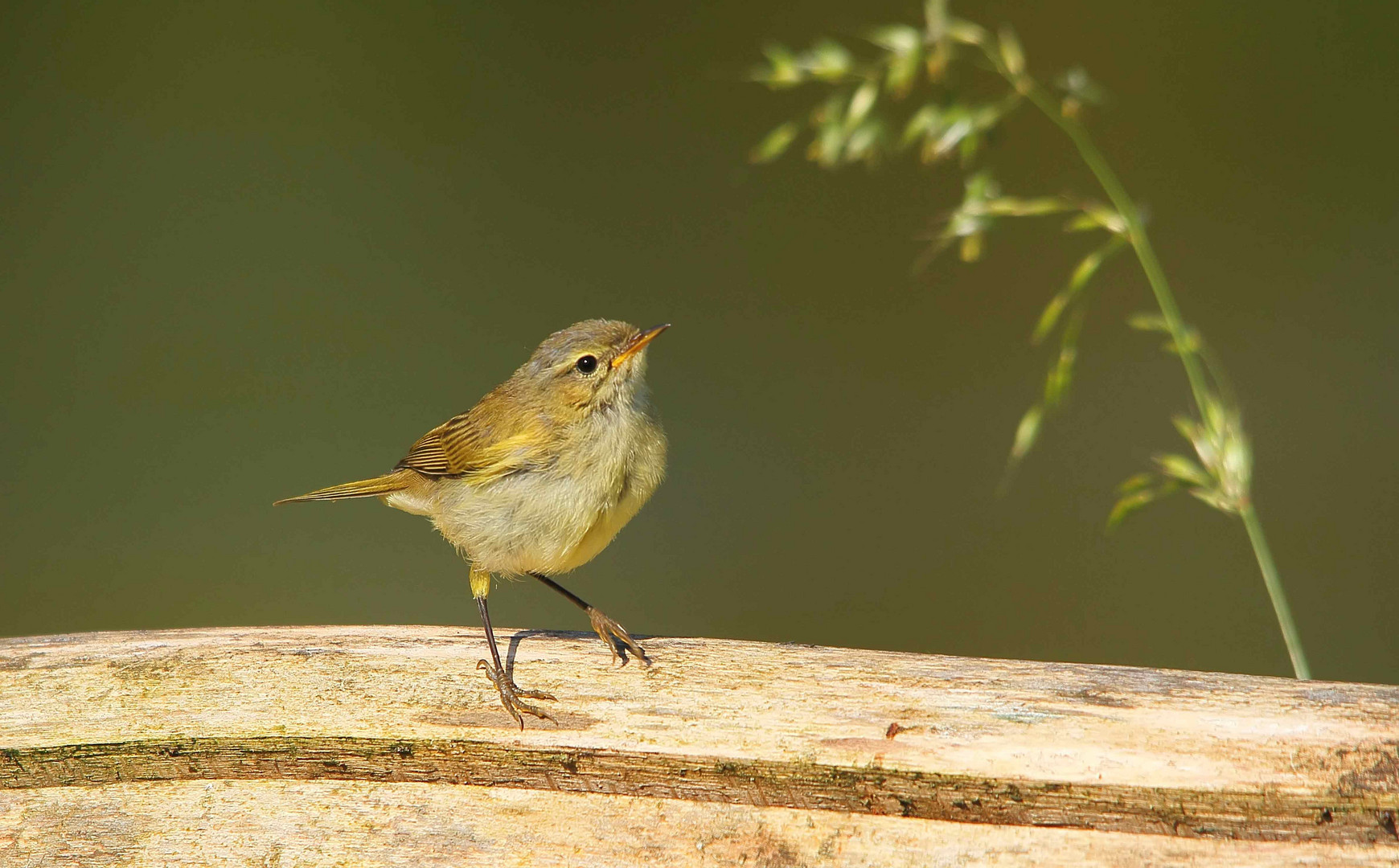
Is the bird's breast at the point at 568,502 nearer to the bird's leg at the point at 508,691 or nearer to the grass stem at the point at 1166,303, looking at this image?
the bird's leg at the point at 508,691

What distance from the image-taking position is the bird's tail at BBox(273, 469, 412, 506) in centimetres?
318

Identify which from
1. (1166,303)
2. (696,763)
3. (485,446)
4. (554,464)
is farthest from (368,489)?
(1166,303)

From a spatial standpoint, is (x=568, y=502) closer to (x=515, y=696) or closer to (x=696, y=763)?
(x=515, y=696)

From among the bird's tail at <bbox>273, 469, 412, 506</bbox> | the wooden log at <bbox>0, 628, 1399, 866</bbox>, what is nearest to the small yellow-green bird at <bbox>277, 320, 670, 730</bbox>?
the bird's tail at <bbox>273, 469, 412, 506</bbox>

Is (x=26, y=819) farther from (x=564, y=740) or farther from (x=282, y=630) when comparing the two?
A: (x=564, y=740)

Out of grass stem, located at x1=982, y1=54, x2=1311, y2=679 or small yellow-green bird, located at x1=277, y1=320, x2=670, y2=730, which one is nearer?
grass stem, located at x1=982, y1=54, x2=1311, y2=679

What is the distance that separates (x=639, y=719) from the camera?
2086 mm

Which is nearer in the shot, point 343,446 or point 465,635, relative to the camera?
point 465,635

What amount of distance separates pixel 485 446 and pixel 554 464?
25cm

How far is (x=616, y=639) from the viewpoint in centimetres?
246

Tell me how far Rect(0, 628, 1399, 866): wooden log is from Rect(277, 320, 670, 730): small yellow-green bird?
0.33 m

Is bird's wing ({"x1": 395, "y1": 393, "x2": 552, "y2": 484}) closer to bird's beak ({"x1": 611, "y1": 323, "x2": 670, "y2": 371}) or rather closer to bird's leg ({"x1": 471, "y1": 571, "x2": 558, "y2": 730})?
bird's beak ({"x1": 611, "y1": 323, "x2": 670, "y2": 371})

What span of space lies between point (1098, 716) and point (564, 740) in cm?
95

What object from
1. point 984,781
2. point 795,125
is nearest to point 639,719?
point 984,781
